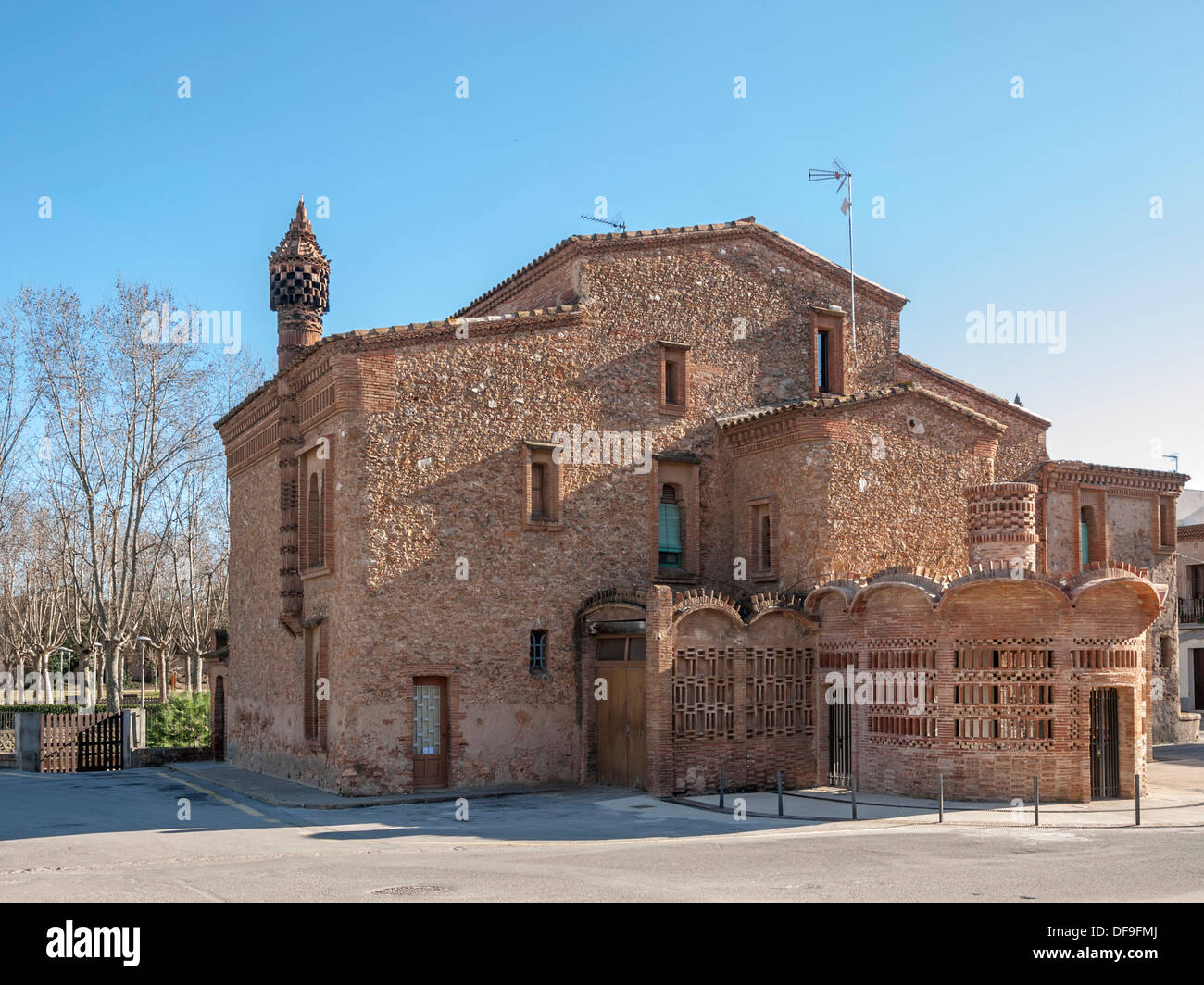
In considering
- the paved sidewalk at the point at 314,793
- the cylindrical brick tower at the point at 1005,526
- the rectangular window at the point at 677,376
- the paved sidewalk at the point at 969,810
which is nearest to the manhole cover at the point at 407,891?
the paved sidewalk at the point at 969,810

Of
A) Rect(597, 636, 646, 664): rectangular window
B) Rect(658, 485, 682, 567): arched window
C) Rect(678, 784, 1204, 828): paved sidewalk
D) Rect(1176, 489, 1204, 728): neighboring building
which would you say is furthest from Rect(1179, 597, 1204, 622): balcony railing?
Rect(597, 636, 646, 664): rectangular window

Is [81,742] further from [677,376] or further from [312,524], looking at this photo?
[677,376]

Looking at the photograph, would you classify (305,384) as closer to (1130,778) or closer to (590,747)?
(590,747)

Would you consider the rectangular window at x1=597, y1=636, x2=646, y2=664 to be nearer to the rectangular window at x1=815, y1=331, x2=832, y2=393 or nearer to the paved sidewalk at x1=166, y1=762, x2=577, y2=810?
the paved sidewalk at x1=166, y1=762, x2=577, y2=810

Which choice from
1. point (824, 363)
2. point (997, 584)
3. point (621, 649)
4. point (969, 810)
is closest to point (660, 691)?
point (621, 649)

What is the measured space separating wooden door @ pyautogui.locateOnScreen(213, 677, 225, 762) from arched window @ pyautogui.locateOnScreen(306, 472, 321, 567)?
8268mm

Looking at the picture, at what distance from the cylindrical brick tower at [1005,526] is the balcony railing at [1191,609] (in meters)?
31.1

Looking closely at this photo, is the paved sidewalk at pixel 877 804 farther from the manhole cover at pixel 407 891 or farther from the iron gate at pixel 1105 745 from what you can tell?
the manhole cover at pixel 407 891

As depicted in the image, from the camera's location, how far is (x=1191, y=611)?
4731 centimetres

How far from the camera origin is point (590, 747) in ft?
72.4

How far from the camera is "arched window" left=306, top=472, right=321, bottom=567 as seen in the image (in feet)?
75.6

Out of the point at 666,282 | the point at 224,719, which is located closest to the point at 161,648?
the point at 224,719

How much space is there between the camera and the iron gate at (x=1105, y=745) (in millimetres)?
19828
